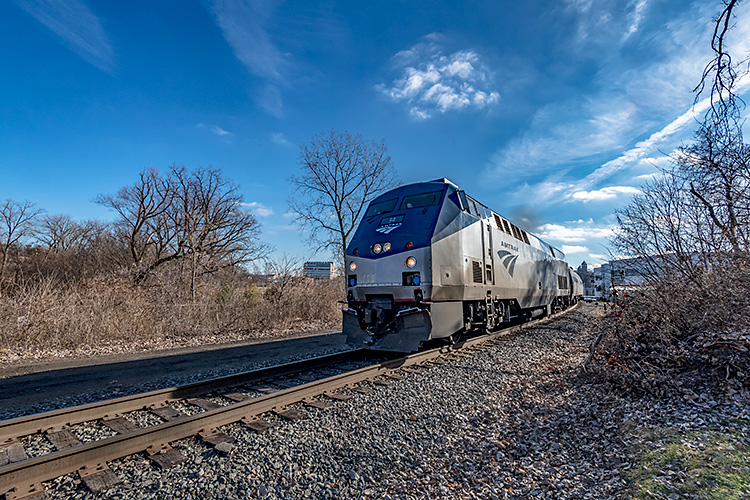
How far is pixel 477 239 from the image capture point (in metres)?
9.05

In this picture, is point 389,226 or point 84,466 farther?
point 389,226

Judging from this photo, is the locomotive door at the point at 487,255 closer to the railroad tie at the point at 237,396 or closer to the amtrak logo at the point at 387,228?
the amtrak logo at the point at 387,228

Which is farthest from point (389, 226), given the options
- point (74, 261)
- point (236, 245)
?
point (74, 261)

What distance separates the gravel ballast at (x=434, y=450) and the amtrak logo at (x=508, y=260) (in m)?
4.46

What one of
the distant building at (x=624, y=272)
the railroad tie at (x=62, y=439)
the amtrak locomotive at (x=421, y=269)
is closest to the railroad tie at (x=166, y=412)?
the railroad tie at (x=62, y=439)

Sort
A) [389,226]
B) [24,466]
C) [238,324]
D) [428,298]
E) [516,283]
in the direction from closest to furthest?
[24,466]
[428,298]
[389,226]
[516,283]
[238,324]

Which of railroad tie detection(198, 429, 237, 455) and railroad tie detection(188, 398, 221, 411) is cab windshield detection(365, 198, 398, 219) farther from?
railroad tie detection(198, 429, 237, 455)

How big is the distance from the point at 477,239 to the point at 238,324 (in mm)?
10401

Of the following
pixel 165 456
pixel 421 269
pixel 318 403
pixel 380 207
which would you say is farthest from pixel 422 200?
pixel 165 456

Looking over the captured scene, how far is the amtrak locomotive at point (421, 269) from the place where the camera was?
7.52 m

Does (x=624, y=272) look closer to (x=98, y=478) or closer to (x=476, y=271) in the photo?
(x=476, y=271)

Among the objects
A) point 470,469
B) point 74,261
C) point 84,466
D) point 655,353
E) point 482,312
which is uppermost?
point 74,261

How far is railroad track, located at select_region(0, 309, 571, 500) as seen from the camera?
348cm

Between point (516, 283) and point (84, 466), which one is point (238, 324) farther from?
point (84, 466)
